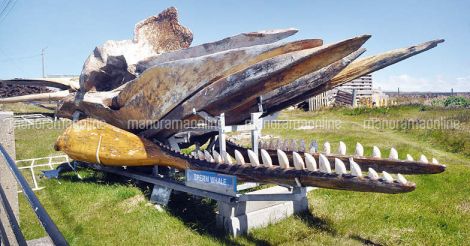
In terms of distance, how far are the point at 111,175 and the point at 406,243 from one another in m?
6.27

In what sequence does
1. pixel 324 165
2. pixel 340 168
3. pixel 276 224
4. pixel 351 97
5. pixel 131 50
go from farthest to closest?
1. pixel 351 97
2. pixel 131 50
3. pixel 276 224
4. pixel 324 165
5. pixel 340 168

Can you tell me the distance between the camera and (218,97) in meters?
5.19

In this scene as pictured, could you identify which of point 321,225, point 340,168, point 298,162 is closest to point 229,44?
point 298,162

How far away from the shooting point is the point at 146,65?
6836 millimetres

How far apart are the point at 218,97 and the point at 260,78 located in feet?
2.44

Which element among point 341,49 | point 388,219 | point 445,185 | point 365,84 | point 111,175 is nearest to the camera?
point 341,49

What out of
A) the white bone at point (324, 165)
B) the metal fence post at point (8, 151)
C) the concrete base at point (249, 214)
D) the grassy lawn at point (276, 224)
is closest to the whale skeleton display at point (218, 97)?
the white bone at point (324, 165)

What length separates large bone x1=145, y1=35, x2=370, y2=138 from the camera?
408 cm

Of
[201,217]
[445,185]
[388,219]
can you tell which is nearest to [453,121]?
[445,185]

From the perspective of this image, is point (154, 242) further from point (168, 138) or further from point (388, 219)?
point (388, 219)

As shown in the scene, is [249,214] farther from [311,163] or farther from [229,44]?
[229,44]

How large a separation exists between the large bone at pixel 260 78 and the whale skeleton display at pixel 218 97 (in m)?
0.01

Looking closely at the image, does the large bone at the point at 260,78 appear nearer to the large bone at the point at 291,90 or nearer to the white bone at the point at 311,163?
the large bone at the point at 291,90

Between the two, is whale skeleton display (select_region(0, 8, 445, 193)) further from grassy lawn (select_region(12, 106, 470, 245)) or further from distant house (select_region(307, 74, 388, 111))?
distant house (select_region(307, 74, 388, 111))
